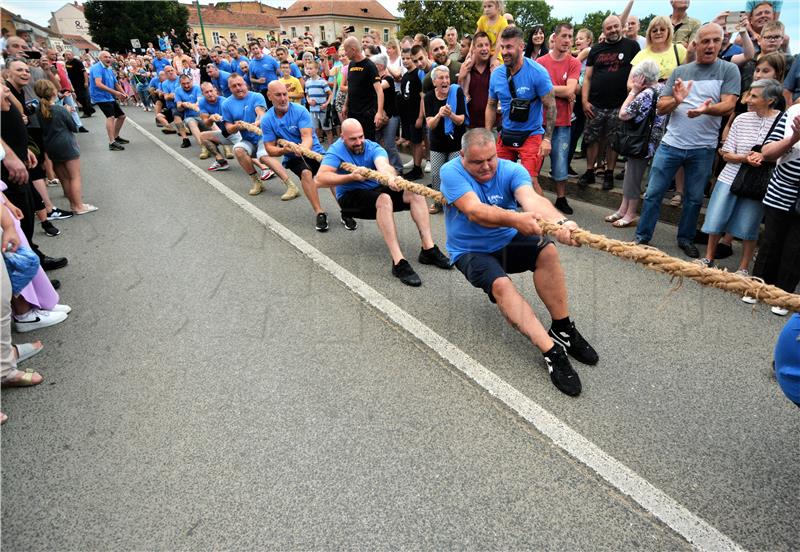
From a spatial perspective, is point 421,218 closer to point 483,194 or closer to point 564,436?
point 483,194

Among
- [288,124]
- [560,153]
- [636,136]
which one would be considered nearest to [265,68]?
[288,124]

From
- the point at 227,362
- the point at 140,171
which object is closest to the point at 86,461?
the point at 227,362

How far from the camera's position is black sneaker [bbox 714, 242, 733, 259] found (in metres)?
4.23

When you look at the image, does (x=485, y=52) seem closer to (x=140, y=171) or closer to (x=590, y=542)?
(x=590, y=542)

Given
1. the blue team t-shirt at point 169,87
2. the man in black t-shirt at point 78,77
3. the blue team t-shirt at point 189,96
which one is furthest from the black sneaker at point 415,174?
Answer: the man in black t-shirt at point 78,77

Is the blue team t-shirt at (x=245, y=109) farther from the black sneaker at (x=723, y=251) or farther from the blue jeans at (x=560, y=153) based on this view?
the black sneaker at (x=723, y=251)

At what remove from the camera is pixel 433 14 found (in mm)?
46156

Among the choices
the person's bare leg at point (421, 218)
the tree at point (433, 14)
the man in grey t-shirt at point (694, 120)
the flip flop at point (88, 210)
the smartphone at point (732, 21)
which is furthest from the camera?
the tree at point (433, 14)

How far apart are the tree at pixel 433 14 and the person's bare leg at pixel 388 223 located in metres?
48.4

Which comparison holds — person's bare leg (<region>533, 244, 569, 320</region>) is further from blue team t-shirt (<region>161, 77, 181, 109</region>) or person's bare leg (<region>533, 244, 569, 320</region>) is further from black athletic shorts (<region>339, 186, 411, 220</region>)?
blue team t-shirt (<region>161, 77, 181, 109</region>)

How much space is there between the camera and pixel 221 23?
74.4 metres

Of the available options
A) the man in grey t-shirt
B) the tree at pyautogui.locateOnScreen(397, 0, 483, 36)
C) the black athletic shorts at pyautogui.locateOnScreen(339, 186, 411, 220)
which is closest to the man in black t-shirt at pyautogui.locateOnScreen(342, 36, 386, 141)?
the black athletic shorts at pyautogui.locateOnScreen(339, 186, 411, 220)

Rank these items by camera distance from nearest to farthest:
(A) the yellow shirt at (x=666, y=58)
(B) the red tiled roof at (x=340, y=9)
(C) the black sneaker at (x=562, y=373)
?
(C) the black sneaker at (x=562, y=373), (A) the yellow shirt at (x=666, y=58), (B) the red tiled roof at (x=340, y=9)

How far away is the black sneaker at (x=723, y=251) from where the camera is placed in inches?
166
